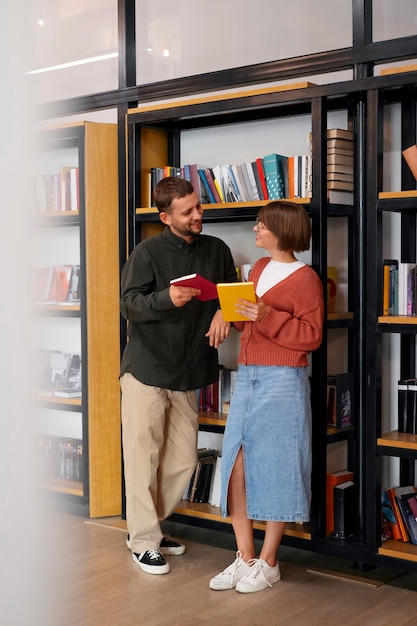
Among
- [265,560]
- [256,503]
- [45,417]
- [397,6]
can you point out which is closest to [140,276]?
[256,503]

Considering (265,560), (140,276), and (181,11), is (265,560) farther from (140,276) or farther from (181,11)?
(181,11)

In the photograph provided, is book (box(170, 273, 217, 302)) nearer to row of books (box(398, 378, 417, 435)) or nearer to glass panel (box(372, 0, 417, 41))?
row of books (box(398, 378, 417, 435))

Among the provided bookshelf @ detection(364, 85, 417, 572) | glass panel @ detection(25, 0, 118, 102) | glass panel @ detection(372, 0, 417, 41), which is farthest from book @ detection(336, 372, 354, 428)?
glass panel @ detection(25, 0, 118, 102)

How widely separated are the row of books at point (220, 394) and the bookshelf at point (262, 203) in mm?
73

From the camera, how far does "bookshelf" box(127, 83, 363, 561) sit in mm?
3117

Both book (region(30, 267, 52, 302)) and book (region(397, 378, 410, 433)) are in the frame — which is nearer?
book (region(30, 267, 52, 302))

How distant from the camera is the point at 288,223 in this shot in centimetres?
290

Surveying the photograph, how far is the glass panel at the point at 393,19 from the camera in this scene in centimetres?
316

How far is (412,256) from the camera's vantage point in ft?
10.7

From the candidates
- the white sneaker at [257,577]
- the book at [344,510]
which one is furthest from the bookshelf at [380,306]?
the white sneaker at [257,577]

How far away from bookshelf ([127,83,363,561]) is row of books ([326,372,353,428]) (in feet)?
0.15

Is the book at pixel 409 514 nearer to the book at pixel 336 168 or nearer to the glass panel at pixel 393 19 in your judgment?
the book at pixel 336 168

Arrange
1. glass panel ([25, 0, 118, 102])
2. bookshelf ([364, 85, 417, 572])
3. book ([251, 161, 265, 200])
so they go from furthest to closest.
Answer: book ([251, 161, 265, 200]) < bookshelf ([364, 85, 417, 572]) < glass panel ([25, 0, 118, 102])

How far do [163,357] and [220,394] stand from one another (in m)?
0.59
